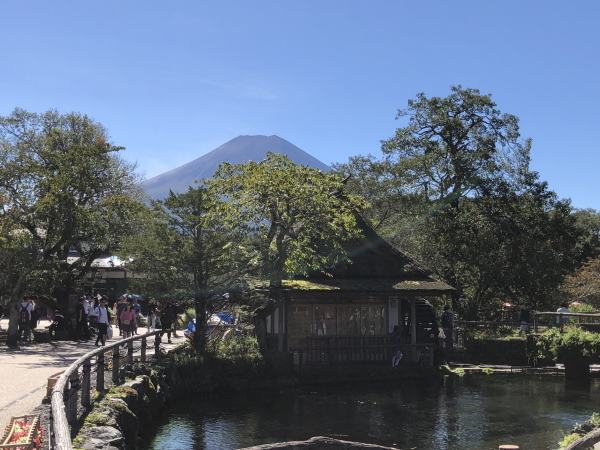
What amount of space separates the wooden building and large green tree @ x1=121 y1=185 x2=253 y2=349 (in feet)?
7.13

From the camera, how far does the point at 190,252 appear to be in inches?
743

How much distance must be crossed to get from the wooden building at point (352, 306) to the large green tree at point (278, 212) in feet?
2.77

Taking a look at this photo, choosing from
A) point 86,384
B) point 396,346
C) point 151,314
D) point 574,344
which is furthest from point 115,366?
point 151,314

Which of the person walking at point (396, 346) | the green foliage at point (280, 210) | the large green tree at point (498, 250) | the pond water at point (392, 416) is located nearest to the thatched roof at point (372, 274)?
the green foliage at point (280, 210)

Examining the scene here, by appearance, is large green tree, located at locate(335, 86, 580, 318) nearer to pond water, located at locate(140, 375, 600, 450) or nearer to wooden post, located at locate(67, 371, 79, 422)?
pond water, located at locate(140, 375, 600, 450)

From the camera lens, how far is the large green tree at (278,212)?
19.6m

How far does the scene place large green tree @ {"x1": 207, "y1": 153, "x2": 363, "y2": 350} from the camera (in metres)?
19.6

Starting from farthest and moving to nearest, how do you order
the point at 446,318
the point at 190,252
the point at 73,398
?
1. the point at 446,318
2. the point at 190,252
3. the point at 73,398

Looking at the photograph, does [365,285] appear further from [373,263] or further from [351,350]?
[351,350]

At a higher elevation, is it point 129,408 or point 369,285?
point 369,285

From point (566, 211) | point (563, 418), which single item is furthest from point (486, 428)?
point (566, 211)

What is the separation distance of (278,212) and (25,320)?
10595 millimetres

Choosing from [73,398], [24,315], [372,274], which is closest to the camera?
[73,398]

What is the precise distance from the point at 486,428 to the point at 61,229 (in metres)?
15.8
